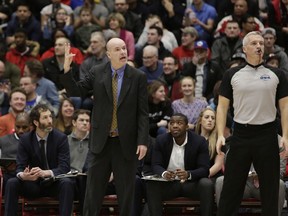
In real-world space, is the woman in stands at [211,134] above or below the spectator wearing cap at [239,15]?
below

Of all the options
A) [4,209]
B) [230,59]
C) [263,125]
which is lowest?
[4,209]

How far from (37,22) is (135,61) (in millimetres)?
2225

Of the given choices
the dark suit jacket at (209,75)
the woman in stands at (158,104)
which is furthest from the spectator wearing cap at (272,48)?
the woman in stands at (158,104)

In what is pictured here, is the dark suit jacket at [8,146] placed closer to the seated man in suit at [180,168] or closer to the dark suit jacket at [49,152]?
the dark suit jacket at [49,152]

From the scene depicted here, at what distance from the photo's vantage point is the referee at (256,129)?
320 inches

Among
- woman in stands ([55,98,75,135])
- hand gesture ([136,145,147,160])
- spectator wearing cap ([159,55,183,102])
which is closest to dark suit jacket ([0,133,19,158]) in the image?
woman in stands ([55,98,75,135])

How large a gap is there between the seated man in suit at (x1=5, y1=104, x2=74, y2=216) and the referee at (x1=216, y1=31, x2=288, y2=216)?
221cm

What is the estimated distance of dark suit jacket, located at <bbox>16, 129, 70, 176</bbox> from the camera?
9.74 meters

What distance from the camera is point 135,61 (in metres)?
13.9

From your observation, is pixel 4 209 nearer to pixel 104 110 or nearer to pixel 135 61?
pixel 104 110

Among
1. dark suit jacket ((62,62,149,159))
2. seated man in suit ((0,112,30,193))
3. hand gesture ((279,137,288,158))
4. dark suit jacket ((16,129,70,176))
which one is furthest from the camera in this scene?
seated man in suit ((0,112,30,193))

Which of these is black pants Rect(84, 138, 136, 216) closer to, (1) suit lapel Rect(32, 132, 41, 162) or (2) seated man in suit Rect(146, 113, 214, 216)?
(2) seated man in suit Rect(146, 113, 214, 216)

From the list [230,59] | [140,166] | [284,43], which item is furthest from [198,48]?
[140,166]

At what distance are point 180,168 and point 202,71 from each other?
3.40m
